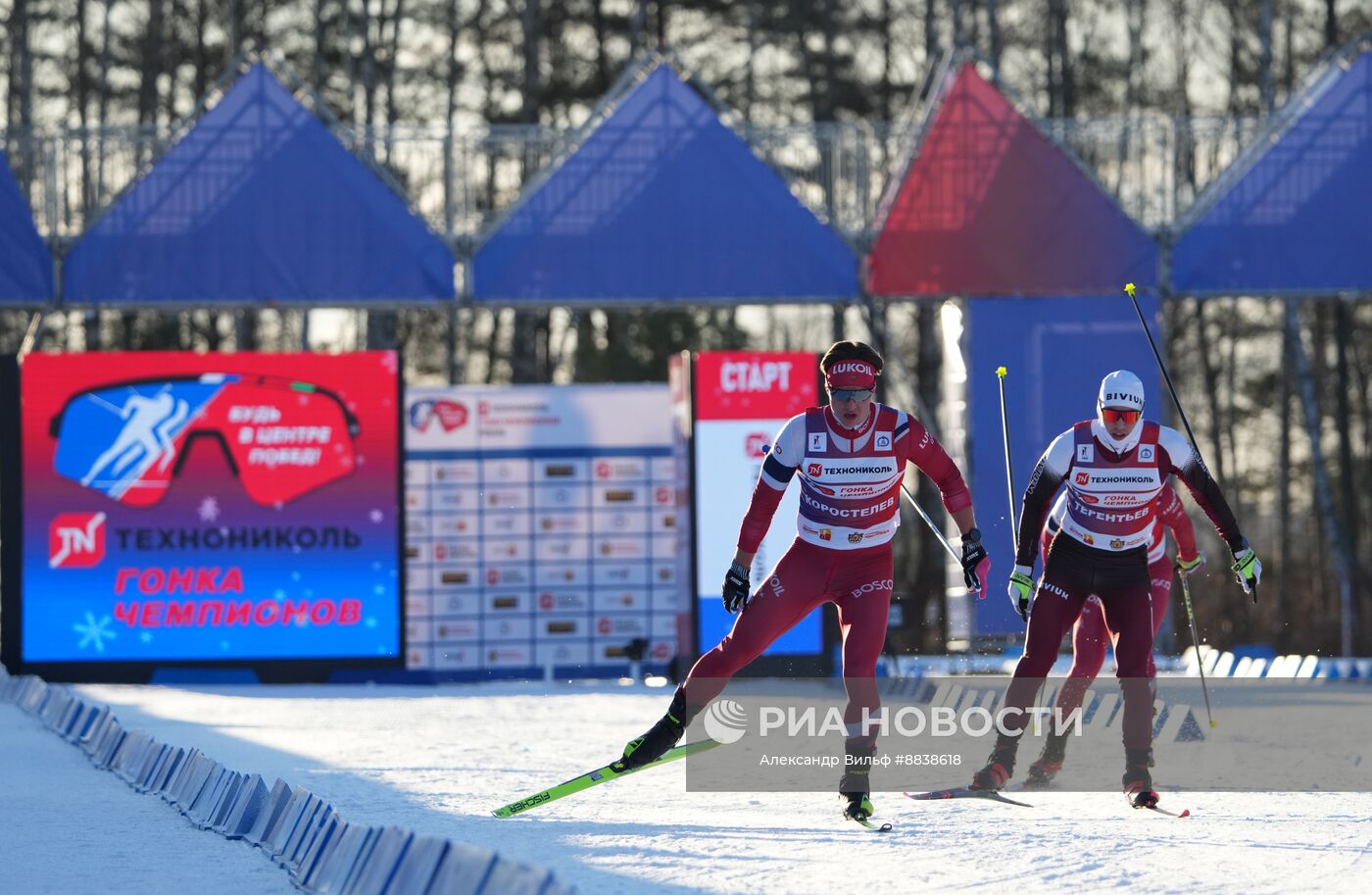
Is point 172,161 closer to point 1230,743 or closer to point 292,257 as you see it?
point 292,257

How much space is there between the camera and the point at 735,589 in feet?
29.0

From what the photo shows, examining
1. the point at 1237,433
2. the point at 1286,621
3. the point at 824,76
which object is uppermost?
the point at 824,76

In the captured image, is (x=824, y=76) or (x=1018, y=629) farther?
(x=824, y=76)

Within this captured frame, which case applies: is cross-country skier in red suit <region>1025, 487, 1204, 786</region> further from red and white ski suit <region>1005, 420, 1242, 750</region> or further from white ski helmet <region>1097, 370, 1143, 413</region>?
white ski helmet <region>1097, 370, 1143, 413</region>

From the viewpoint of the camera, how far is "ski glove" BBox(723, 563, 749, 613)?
882cm

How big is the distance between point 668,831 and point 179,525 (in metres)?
10.7

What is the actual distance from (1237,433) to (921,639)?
16.0m

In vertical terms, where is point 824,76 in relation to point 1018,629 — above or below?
above

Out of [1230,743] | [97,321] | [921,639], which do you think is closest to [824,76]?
[921,639]

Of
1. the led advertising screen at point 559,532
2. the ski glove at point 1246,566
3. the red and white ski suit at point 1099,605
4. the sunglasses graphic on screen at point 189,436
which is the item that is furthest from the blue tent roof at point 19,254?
the ski glove at point 1246,566

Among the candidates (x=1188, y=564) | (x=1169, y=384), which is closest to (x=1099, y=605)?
(x=1188, y=564)

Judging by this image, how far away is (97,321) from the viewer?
3547 centimetres

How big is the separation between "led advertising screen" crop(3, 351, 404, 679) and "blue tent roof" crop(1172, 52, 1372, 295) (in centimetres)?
746

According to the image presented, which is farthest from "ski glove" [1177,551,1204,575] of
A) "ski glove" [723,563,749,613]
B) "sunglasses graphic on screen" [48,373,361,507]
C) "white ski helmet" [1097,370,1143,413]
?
"sunglasses graphic on screen" [48,373,361,507]
